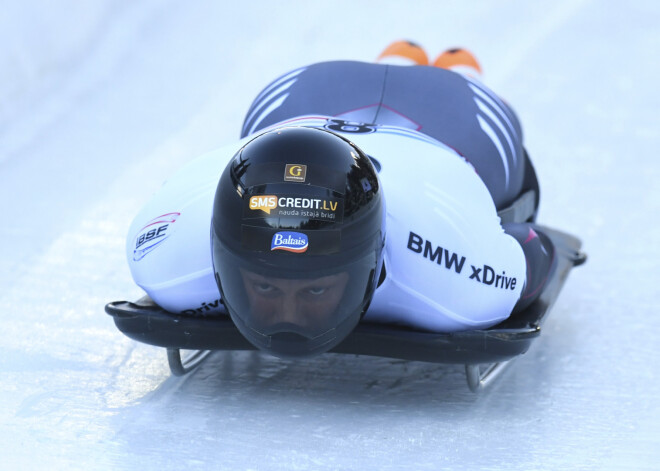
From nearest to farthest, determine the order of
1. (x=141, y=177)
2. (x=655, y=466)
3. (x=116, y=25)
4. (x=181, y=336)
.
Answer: (x=655, y=466) < (x=181, y=336) < (x=141, y=177) < (x=116, y=25)

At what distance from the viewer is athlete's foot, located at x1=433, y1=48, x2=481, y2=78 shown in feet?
13.6

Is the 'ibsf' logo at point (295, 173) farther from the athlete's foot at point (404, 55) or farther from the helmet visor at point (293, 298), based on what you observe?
the athlete's foot at point (404, 55)

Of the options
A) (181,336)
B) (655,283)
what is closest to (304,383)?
(181,336)

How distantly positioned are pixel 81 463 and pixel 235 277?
521mm

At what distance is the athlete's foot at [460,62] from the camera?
415cm

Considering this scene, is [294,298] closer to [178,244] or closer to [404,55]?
[178,244]

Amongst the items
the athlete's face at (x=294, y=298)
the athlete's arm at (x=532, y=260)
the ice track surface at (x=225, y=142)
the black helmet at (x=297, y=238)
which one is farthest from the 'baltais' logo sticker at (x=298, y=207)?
the athlete's arm at (x=532, y=260)

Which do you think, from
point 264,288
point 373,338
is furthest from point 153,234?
point 373,338

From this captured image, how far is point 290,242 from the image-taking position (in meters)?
2.22

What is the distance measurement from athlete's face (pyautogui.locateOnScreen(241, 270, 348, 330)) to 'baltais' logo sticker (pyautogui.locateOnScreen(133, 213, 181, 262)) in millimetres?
433

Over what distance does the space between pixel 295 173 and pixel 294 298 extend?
0.27 m

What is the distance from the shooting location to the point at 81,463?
7.63 ft

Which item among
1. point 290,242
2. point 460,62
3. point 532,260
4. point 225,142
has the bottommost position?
point 225,142

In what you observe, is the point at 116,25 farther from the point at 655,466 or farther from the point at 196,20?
the point at 655,466
